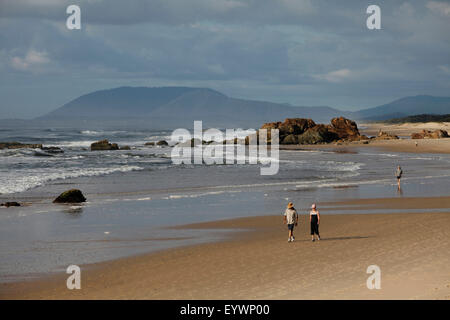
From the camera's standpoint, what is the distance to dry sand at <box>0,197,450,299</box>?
30.8 ft

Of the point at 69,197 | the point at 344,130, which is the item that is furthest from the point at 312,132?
the point at 69,197

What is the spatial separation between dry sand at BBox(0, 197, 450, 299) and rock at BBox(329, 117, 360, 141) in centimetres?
5714

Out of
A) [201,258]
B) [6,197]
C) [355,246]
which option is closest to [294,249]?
[355,246]

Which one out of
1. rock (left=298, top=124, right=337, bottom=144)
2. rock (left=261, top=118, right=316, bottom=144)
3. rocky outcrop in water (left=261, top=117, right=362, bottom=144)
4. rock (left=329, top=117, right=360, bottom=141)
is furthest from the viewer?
rock (left=329, top=117, right=360, bottom=141)

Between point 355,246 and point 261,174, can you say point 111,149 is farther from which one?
point 355,246

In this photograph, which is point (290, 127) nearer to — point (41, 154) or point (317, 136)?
point (317, 136)

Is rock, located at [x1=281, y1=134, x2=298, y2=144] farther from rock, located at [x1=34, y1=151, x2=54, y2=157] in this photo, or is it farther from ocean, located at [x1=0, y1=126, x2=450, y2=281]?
rock, located at [x1=34, y1=151, x2=54, y2=157]

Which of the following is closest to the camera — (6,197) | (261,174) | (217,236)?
(217,236)

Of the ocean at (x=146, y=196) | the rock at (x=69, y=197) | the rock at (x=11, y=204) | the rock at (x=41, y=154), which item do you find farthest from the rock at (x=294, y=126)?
the rock at (x=11, y=204)

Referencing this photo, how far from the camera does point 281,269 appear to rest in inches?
429

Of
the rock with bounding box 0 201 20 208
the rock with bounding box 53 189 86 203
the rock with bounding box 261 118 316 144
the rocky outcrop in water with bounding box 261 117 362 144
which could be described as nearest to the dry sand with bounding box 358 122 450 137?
the rocky outcrop in water with bounding box 261 117 362 144

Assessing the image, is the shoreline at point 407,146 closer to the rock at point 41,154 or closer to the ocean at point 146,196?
the ocean at point 146,196
